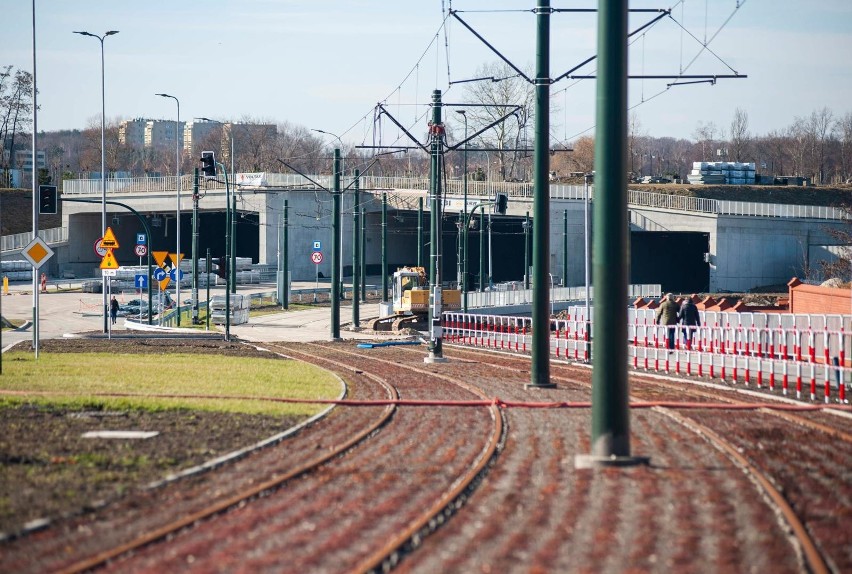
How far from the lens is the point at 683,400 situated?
774 inches

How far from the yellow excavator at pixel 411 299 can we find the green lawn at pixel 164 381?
2765 cm

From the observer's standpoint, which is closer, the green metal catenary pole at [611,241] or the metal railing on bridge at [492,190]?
the green metal catenary pole at [611,241]

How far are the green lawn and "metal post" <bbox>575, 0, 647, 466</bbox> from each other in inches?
243

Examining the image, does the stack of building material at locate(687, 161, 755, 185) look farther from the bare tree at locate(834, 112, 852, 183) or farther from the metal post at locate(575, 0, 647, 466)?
the metal post at locate(575, 0, 647, 466)

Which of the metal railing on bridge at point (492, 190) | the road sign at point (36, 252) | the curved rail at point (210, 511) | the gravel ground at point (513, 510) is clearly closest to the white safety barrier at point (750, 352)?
the gravel ground at point (513, 510)

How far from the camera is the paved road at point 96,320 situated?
156 feet

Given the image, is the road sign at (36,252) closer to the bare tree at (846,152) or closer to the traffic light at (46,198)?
the traffic light at (46,198)

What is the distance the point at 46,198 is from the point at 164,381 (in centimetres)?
1783

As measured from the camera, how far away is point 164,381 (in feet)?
72.4

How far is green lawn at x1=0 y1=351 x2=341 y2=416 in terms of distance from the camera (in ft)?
59.5

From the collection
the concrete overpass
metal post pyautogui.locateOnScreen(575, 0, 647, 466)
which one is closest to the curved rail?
metal post pyautogui.locateOnScreen(575, 0, 647, 466)

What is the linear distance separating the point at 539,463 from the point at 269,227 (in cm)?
8193

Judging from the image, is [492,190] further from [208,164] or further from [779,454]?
[779,454]

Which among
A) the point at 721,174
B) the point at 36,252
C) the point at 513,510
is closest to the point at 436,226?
the point at 36,252
